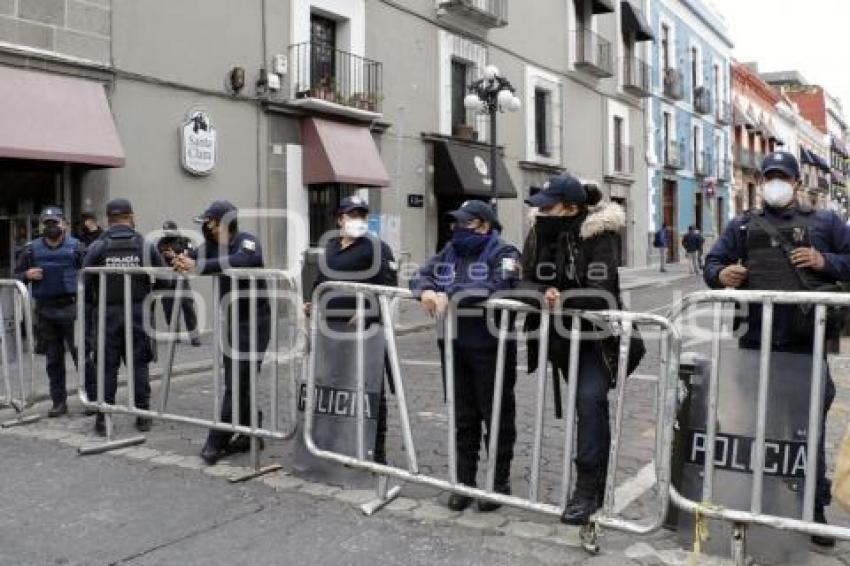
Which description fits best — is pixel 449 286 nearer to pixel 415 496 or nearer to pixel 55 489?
pixel 415 496

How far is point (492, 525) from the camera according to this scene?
13.7 ft

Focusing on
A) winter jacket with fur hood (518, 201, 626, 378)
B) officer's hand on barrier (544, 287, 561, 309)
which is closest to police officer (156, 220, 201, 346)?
winter jacket with fur hood (518, 201, 626, 378)

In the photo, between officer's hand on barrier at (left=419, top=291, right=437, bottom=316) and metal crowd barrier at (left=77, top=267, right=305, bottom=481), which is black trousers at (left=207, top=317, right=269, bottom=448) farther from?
officer's hand on barrier at (left=419, top=291, right=437, bottom=316)

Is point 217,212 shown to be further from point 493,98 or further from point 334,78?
point 493,98

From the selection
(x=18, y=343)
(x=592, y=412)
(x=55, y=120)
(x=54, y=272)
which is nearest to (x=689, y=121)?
(x=55, y=120)

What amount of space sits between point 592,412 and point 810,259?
1241 mm

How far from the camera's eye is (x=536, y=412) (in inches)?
162

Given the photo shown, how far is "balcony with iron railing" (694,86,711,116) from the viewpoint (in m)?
33.2

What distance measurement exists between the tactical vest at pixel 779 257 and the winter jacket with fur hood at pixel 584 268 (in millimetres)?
669

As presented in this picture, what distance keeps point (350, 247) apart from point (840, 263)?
9.40ft

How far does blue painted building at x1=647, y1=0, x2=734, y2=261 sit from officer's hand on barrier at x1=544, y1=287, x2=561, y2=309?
26193mm

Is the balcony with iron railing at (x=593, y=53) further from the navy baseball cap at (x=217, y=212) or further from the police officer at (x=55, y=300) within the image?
A: the navy baseball cap at (x=217, y=212)

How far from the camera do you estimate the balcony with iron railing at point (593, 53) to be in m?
23.6

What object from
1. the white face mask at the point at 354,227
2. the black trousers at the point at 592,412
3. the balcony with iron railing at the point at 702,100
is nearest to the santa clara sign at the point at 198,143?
the white face mask at the point at 354,227
